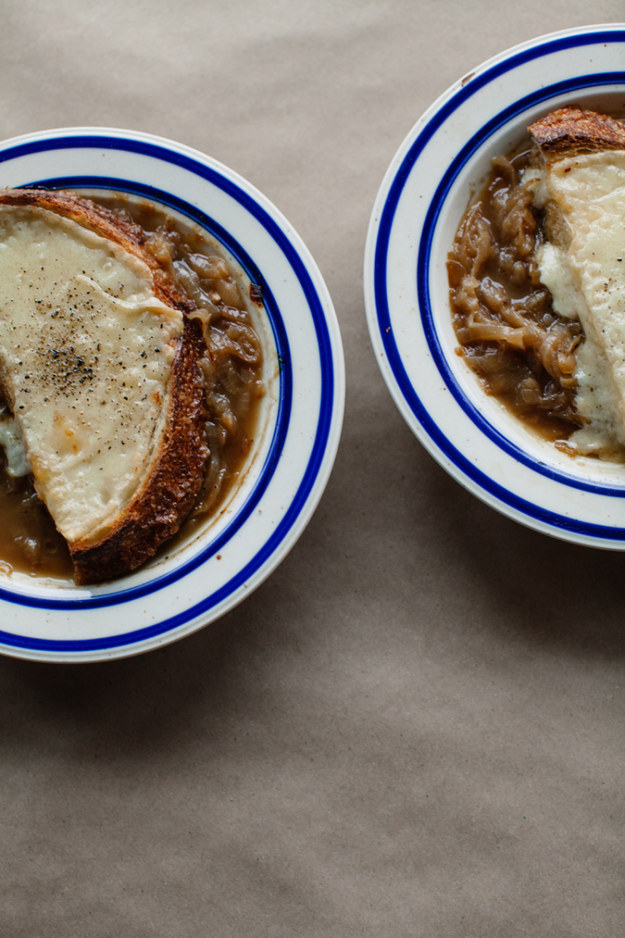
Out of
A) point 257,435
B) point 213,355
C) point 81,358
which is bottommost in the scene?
point 257,435

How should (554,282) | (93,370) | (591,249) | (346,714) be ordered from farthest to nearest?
(346,714) < (554,282) < (591,249) < (93,370)

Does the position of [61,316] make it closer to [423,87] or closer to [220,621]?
[220,621]

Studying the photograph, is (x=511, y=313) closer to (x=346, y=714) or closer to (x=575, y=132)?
(x=575, y=132)

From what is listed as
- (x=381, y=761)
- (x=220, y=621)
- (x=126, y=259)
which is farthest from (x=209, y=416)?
(x=381, y=761)

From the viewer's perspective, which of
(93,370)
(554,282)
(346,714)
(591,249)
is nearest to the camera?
(93,370)

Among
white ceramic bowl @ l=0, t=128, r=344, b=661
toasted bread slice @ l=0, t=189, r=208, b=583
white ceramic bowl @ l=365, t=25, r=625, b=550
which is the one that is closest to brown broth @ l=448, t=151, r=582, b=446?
white ceramic bowl @ l=365, t=25, r=625, b=550

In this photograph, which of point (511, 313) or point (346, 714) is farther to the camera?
point (346, 714)

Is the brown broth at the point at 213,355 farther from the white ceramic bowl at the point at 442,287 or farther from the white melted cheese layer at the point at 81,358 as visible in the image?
the white ceramic bowl at the point at 442,287

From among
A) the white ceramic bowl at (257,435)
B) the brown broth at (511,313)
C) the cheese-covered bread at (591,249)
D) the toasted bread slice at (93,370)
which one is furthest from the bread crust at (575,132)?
the toasted bread slice at (93,370)

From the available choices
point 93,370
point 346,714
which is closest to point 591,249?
point 93,370

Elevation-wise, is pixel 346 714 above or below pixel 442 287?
below
